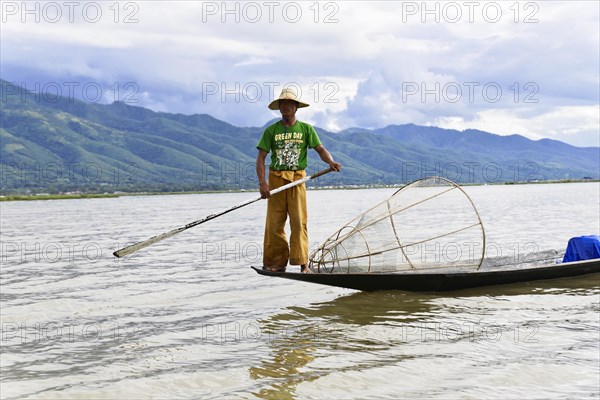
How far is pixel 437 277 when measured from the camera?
920 centimetres

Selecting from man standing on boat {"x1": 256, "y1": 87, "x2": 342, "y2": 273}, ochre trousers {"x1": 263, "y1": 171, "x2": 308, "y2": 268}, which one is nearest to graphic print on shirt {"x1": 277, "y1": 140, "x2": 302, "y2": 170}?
man standing on boat {"x1": 256, "y1": 87, "x2": 342, "y2": 273}

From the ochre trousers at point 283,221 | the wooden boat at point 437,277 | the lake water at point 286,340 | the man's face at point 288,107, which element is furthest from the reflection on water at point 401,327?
the man's face at point 288,107

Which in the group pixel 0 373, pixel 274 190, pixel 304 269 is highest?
pixel 274 190

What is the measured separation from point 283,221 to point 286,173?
30.7 inches

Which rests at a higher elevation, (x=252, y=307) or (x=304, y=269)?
(x=304, y=269)

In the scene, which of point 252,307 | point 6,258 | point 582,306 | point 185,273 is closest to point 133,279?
point 185,273

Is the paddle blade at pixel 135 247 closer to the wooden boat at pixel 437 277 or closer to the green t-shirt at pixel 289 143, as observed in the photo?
the wooden boat at pixel 437 277

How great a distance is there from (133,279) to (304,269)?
5236 millimetres

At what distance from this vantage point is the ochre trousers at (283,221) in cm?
860

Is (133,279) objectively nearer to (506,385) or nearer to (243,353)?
(243,353)

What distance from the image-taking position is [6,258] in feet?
55.4

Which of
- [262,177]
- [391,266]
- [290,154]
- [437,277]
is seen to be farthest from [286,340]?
[437,277]

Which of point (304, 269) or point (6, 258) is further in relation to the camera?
point (6, 258)

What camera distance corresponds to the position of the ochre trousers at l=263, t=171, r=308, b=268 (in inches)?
339
